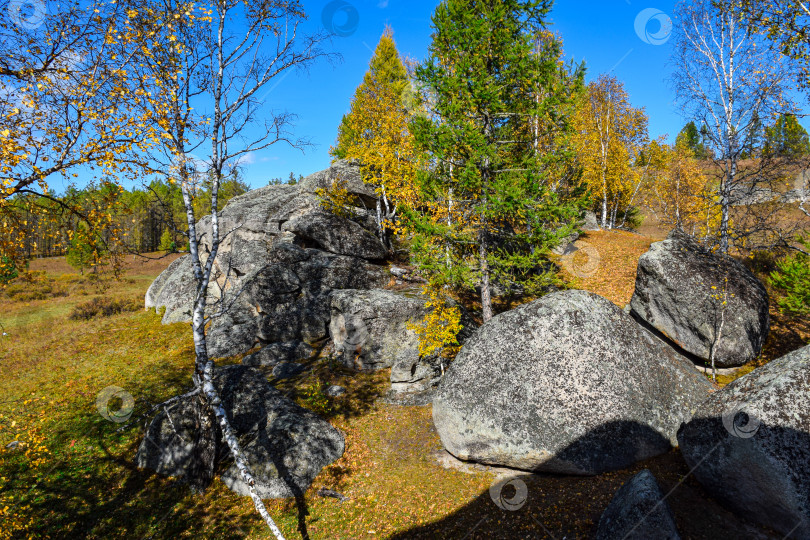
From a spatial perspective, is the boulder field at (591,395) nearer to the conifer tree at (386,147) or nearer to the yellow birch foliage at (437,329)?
the yellow birch foliage at (437,329)

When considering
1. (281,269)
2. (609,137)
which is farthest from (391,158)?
(609,137)

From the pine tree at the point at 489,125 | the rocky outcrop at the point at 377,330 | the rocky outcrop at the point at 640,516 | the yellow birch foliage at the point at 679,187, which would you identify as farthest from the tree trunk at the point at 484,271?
the yellow birch foliage at the point at 679,187

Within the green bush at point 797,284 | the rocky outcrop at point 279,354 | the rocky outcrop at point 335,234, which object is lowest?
the rocky outcrop at point 279,354

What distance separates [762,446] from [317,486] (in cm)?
906

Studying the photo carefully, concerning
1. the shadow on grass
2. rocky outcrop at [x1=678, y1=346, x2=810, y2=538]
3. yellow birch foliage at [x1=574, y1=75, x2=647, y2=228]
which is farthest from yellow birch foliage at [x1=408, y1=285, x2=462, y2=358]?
yellow birch foliage at [x1=574, y1=75, x2=647, y2=228]

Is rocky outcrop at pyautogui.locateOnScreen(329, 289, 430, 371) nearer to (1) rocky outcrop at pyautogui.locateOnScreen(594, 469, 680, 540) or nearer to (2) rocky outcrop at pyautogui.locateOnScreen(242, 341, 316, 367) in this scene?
(2) rocky outcrop at pyautogui.locateOnScreen(242, 341, 316, 367)

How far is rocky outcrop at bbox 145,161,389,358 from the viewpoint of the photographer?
16.4m

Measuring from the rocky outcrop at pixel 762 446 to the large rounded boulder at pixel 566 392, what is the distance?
1.32 metres

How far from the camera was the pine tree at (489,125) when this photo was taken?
467 inches

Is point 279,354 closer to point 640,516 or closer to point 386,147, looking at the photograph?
point 386,147

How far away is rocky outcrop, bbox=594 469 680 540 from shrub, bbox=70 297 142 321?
31.9 meters

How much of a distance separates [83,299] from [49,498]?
103ft

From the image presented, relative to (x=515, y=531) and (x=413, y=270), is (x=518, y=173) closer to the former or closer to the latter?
(x=413, y=270)

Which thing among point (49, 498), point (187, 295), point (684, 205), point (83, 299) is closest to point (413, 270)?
point (187, 295)
